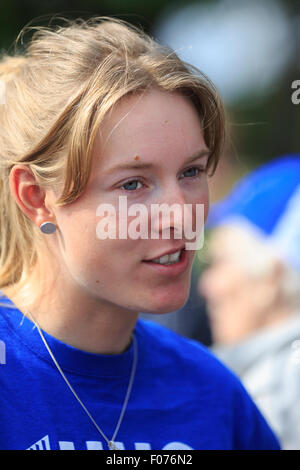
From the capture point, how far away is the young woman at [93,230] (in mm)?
1146

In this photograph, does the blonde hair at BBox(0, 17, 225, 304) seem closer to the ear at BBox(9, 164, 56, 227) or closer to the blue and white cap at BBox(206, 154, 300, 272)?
the ear at BBox(9, 164, 56, 227)

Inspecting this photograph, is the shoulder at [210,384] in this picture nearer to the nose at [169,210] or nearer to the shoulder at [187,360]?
the shoulder at [187,360]

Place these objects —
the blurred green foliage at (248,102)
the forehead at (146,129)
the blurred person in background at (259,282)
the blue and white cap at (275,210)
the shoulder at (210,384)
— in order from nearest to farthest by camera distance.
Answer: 1. the forehead at (146,129)
2. the shoulder at (210,384)
3. the blurred person in background at (259,282)
4. the blue and white cap at (275,210)
5. the blurred green foliage at (248,102)

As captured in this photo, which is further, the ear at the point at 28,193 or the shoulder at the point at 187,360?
the shoulder at the point at 187,360

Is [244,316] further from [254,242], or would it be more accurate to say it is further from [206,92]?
[206,92]

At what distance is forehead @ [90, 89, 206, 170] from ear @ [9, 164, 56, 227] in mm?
178

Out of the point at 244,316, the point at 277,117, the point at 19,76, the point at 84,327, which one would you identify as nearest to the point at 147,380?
the point at 84,327

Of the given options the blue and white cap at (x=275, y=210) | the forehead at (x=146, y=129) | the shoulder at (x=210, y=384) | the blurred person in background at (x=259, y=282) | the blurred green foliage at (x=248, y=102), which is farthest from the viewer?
the blurred green foliage at (x=248, y=102)

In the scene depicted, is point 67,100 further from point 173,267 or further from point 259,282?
point 259,282

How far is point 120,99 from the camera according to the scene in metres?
1.15

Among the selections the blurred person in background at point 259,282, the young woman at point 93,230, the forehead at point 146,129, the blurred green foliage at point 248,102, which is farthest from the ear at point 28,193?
the blurred green foliage at point 248,102

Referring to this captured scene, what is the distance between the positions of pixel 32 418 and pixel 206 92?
0.78 meters

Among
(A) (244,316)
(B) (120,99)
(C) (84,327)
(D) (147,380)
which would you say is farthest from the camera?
(A) (244,316)
